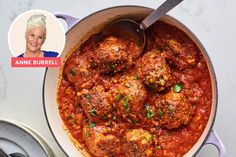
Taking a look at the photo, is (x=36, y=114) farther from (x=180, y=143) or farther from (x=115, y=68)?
(x=180, y=143)

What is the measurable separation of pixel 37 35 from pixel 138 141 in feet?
2.51

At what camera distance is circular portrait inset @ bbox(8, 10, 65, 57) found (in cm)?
269

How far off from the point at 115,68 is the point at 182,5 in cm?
50

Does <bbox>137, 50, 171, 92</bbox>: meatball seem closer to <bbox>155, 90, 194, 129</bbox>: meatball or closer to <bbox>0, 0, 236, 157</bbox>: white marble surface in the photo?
<bbox>155, 90, 194, 129</bbox>: meatball

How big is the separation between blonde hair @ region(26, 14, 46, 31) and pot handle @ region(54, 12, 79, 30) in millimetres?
201

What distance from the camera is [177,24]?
2.49m

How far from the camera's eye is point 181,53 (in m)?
2.53

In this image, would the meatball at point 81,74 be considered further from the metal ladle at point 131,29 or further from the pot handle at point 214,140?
the pot handle at point 214,140

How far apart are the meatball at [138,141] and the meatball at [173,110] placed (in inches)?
4.0

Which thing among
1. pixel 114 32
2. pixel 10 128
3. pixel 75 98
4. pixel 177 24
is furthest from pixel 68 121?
pixel 177 24

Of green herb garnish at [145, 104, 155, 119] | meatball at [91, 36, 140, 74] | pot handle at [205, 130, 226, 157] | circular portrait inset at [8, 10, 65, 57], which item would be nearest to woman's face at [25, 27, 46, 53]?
circular portrait inset at [8, 10, 65, 57]

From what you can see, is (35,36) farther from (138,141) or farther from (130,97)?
(138,141)

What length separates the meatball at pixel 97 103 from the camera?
2.59 meters

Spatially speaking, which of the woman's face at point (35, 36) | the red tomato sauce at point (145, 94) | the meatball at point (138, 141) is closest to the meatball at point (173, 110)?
the red tomato sauce at point (145, 94)
